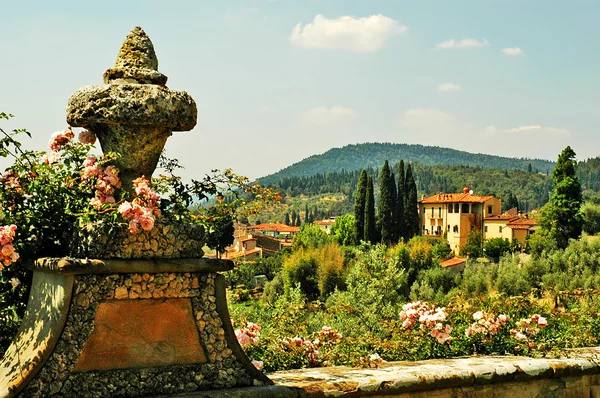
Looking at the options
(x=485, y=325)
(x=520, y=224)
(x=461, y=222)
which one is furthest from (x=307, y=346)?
(x=461, y=222)

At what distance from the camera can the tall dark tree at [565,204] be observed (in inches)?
1929

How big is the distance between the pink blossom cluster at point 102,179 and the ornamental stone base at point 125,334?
38 centimetres

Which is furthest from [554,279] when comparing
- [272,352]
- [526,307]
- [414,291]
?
[272,352]

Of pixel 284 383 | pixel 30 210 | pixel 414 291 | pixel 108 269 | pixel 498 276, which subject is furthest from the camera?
pixel 414 291

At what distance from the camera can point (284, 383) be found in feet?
13.6

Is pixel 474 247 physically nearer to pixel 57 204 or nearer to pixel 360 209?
pixel 360 209

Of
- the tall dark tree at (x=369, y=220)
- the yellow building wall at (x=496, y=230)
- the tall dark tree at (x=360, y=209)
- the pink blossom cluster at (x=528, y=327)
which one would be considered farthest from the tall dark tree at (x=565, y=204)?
the pink blossom cluster at (x=528, y=327)

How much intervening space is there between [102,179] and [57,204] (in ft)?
1.01

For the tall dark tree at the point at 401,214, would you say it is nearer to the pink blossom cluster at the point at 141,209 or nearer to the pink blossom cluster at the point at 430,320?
the pink blossom cluster at the point at 430,320

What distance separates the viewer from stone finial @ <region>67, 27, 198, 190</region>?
12.0ft

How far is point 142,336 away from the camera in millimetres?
3654

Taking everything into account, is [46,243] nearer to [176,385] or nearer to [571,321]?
[176,385]

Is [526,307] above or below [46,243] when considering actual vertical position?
below

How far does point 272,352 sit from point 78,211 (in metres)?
1.96
